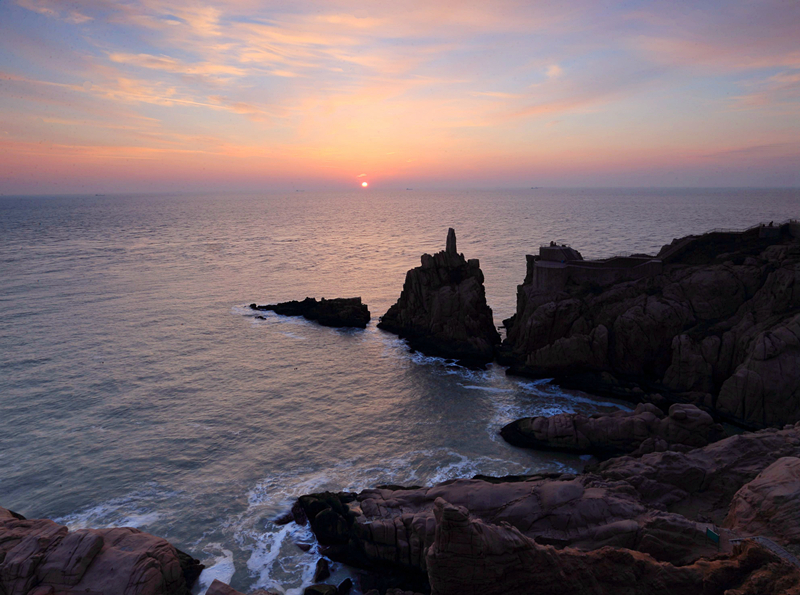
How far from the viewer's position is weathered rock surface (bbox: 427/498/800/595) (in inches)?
637

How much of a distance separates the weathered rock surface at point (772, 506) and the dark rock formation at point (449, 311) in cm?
3149

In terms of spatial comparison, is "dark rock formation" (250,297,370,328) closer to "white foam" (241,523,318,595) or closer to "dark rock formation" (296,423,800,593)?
"dark rock formation" (296,423,800,593)

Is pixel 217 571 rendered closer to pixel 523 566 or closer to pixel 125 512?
pixel 125 512

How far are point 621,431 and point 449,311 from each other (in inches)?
996

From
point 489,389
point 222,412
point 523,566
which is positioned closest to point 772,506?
point 523,566

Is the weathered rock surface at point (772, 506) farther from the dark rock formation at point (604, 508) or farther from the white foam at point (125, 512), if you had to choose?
the white foam at point (125, 512)

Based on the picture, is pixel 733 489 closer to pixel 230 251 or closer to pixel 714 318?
pixel 714 318

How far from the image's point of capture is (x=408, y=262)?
360 feet

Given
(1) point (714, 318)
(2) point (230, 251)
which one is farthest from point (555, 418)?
(2) point (230, 251)

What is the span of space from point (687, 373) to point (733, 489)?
17935mm

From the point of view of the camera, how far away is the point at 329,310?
67.1 m

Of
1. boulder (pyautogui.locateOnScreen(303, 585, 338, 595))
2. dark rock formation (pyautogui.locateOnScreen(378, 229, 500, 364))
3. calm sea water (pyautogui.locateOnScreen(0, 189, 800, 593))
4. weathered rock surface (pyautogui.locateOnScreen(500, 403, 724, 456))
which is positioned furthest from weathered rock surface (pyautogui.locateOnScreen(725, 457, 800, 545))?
dark rock formation (pyautogui.locateOnScreen(378, 229, 500, 364))

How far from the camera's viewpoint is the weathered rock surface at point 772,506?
17.7 metres

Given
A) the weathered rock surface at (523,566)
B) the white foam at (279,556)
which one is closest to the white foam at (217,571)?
the white foam at (279,556)
